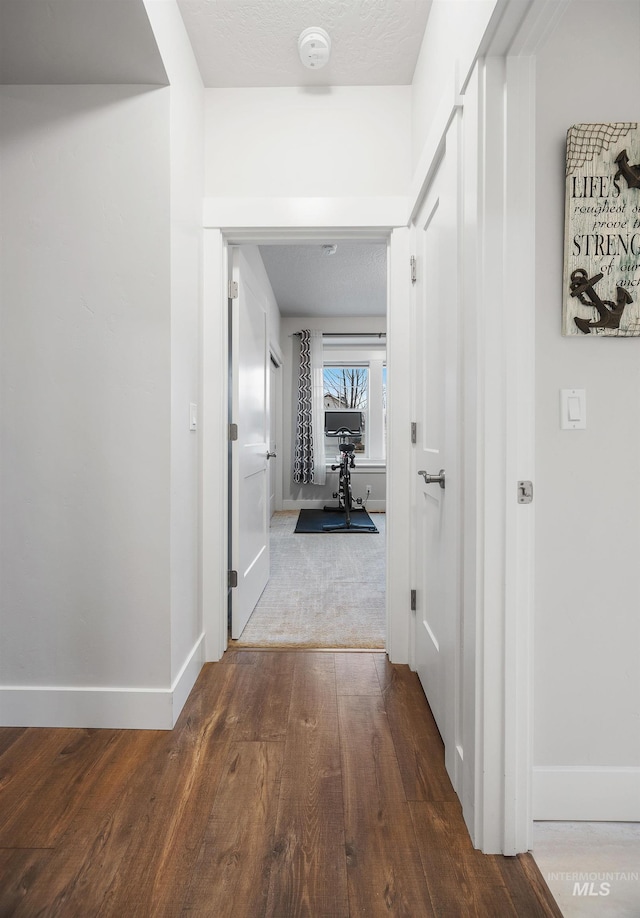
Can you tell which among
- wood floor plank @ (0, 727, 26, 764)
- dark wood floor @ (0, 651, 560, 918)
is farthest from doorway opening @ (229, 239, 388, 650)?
wood floor plank @ (0, 727, 26, 764)

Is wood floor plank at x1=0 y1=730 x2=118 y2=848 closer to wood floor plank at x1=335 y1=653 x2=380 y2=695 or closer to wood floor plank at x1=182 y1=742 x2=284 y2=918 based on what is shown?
wood floor plank at x1=182 y1=742 x2=284 y2=918

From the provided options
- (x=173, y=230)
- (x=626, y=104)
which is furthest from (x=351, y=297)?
(x=626, y=104)

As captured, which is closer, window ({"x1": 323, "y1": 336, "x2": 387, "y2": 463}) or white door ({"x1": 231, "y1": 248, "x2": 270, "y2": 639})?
white door ({"x1": 231, "y1": 248, "x2": 270, "y2": 639})

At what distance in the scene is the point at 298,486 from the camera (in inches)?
255

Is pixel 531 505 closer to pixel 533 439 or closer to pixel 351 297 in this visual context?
pixel 533 439

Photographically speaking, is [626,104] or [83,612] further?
[83,612]

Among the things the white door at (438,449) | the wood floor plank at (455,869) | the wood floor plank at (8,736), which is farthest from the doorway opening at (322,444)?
the wood floor plank at (455,869)

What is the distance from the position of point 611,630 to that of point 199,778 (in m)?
1.21

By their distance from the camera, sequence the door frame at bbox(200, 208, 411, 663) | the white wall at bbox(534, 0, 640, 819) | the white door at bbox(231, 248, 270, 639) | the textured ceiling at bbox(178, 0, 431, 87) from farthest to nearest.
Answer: the white door at bbox(231, 248, 270, 639) → the door frame at bbox(200, 208, 411, 663) → the textured ceiling at bbox(178, 0, 431, 87) → the white wall at bbox(534, 0, 640, 819)

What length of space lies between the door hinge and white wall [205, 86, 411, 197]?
1.61 metres

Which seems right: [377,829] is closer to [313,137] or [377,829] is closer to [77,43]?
[77,43]

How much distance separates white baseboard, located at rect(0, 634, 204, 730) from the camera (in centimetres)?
167

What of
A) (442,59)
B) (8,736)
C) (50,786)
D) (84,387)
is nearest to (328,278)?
(442,59)

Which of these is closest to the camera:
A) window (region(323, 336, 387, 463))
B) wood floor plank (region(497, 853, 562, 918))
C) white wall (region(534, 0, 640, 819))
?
wood floor plank (region(497, 853, 562, 918))
